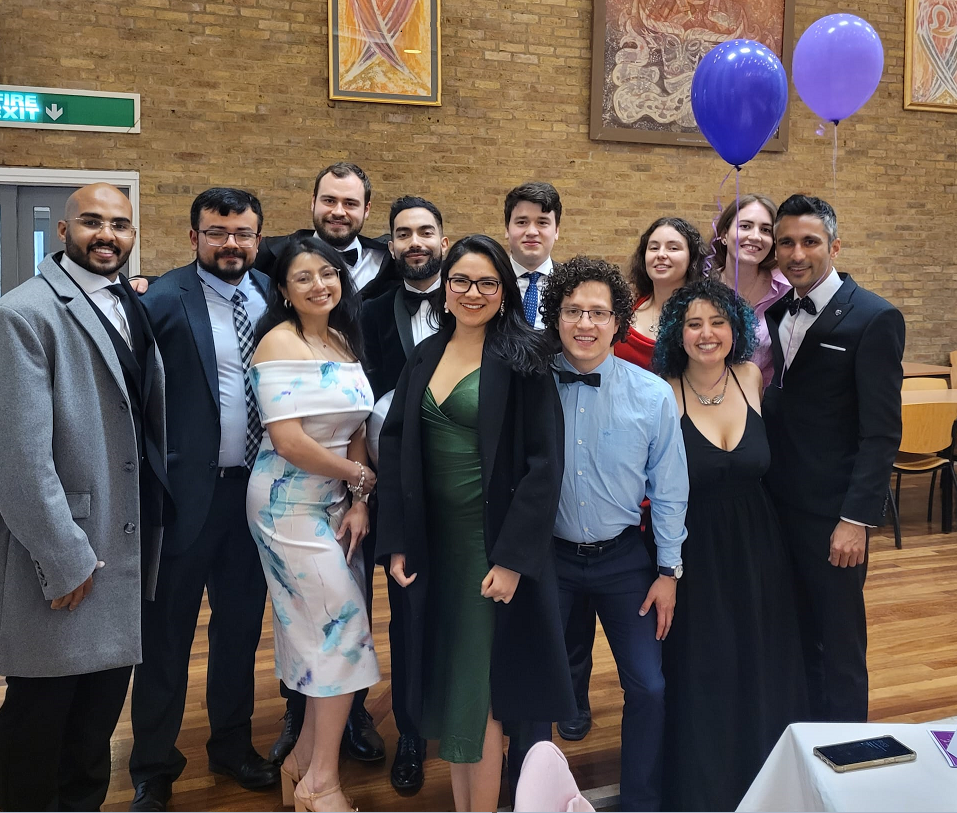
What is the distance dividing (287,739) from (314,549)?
36.2 inches

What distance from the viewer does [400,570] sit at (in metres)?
2.15

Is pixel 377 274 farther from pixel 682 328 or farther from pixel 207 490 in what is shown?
pixel 682 328

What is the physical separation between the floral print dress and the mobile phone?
4.42 ft

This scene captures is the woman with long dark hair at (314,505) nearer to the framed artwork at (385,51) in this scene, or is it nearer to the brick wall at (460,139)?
the brick wall at (460,139)

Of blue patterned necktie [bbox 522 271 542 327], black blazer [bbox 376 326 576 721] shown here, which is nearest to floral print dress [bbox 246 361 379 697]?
black blazer [bbox 376 326 576 721]

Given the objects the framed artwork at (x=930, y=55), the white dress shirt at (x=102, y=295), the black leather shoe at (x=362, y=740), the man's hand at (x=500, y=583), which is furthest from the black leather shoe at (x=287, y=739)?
the framed artwork at (x=930, y=55)

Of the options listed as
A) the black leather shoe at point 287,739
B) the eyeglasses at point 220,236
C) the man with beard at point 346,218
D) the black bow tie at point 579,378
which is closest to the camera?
the black bow tie at point 579,378

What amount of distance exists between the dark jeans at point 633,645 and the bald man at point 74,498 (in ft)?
3.96

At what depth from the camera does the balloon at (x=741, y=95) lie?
2.79 metres

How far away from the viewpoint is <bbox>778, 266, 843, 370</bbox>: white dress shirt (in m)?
2.58

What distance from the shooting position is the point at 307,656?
2.34 m

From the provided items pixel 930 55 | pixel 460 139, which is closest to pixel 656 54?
pixel 460 139

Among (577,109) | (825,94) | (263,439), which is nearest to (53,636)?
(263,439)

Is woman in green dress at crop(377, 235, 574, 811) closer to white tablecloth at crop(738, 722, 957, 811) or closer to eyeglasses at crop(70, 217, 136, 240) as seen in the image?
white tablecloth at crop(738, 722, 957, 811)
